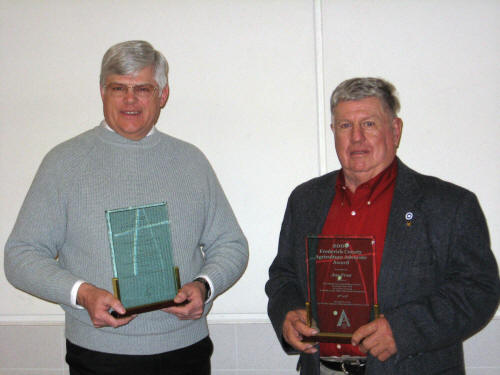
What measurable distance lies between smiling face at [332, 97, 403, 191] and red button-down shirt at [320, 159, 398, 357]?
0.16 feet

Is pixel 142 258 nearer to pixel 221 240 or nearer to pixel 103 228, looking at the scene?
pixel 103 228

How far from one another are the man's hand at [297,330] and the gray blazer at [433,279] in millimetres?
84

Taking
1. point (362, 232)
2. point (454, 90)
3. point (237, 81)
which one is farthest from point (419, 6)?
point (362, 232)

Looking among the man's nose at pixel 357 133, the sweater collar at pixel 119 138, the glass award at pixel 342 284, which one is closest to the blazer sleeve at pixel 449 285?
the glass award at pixel 342 284

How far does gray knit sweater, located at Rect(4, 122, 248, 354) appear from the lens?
1.85 meters

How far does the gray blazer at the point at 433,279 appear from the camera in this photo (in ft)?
5.60

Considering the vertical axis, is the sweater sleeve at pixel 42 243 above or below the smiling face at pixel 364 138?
below

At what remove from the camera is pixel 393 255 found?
1778 millimetres

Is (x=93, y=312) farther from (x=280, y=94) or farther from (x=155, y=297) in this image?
(x=280, y=94)

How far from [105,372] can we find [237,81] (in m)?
1.56

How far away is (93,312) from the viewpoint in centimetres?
167

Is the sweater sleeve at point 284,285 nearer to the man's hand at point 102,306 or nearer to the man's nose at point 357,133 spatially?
the man's nose at point 357,133

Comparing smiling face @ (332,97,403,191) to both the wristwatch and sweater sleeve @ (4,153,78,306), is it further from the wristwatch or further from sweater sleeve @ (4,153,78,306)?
sweater sleeve @ (4,153,78,306)

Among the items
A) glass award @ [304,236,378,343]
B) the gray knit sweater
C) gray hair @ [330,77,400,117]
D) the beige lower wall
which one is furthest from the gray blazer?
the beige lower wall
